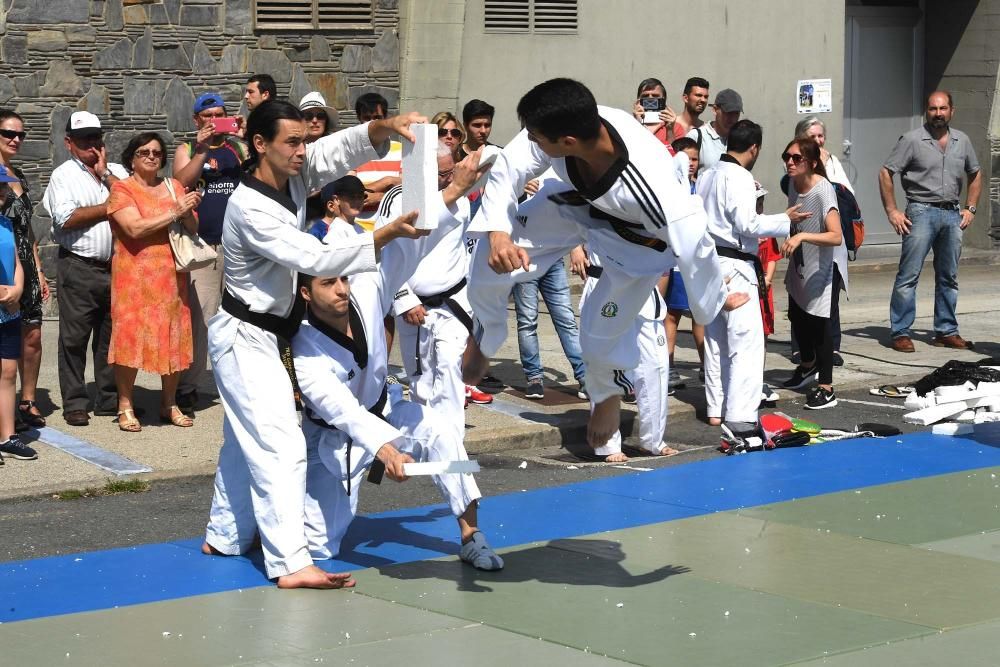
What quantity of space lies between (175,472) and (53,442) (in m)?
0.89

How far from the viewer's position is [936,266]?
41.4 feet

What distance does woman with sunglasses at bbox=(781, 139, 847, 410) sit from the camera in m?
9.89

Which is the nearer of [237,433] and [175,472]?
[237,433]

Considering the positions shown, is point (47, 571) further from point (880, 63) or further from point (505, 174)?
point (880, 63)

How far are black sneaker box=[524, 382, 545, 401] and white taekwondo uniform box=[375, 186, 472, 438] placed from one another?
2.23m

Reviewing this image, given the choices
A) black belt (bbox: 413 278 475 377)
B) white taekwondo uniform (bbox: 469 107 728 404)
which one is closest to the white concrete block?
white taekwondo uniform (bbox: 469 107 728 404)

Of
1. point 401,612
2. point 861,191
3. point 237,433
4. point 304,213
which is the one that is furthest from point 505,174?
point 861,191

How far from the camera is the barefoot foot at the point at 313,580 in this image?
5887 mm

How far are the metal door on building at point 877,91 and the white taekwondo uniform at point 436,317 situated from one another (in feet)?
36.2

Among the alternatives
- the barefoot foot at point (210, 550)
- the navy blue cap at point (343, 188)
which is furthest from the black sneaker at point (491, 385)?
the barefoot foot at point (210, 550)

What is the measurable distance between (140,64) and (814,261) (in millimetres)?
6091

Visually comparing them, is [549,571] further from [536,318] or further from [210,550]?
[536,318]

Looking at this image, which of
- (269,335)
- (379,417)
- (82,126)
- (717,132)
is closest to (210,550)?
(379,417)

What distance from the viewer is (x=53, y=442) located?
8.49m
